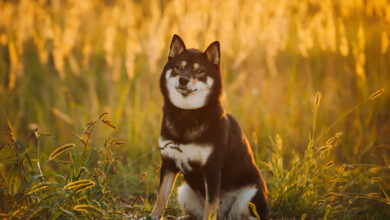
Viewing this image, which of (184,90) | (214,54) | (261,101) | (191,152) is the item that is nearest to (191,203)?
(191,152)

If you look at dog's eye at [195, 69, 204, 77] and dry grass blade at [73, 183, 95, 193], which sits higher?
dog's eye at [195, 69, 204, 77]

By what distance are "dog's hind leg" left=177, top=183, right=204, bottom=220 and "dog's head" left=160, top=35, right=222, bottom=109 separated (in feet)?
2.60

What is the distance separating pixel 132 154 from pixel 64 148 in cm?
233

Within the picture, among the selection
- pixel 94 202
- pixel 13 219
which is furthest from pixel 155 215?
pixel 13 219

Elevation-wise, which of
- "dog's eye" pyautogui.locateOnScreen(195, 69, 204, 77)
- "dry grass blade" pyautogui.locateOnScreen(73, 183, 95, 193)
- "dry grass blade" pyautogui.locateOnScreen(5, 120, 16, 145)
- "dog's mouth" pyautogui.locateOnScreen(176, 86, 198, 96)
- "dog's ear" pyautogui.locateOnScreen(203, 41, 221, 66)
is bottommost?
"dry grass blade" pyautogui.locateOnScreen(73, 183, 95, 193)

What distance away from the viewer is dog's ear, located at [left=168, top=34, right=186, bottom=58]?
321cm

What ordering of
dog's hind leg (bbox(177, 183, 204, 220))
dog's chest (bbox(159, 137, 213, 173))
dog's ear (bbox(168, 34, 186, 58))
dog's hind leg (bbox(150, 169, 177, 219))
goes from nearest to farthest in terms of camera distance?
dog's chest (bbox(159, 137, 213, 173)), dog's hind leg (bbox(150, 169, 177, 219)), dog's ear (bbox(168, 34, 186, 58)), dog's hind leg (bbox(177, 183, 204, 220))

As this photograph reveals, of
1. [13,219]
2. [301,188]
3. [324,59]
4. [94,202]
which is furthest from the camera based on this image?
[324,59]

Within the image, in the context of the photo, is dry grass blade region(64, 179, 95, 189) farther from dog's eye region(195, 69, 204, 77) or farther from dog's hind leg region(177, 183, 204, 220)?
dog's eye region(195, 69, 204, 77)

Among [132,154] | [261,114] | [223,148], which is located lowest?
[132,154]

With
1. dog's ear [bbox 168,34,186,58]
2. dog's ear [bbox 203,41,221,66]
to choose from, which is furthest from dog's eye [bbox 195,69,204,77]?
dog's ear [bbox 168,34,186,58]

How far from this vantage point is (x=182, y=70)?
307cm

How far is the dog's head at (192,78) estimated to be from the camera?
3012 millimetres

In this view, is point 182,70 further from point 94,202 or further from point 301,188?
point 301,188
